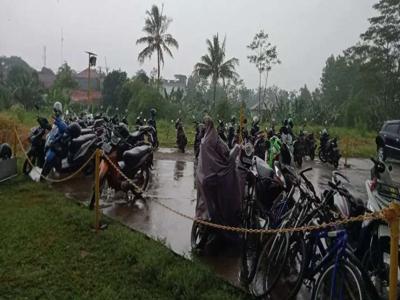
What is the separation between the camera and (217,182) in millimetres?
4527

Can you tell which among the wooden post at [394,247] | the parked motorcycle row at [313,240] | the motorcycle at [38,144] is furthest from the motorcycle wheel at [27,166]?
the wooden post at [394,247]

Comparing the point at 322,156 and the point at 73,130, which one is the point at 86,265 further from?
the point at 322,156

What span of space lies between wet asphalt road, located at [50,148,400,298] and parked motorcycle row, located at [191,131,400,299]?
0.21m

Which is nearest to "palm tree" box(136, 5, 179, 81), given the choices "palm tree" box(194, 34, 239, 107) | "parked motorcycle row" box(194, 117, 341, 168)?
"palm tree" box(194, 34, 239, 107)

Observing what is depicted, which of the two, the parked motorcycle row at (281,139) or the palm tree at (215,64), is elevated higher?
the palm tree at (215,64)

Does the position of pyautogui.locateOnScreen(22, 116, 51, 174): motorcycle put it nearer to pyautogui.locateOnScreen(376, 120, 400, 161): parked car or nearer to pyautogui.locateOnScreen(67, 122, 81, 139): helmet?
pyautogui.locateOnScreen(67, 122, 81, 139): helmet

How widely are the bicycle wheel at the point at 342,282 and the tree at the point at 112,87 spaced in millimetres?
32357

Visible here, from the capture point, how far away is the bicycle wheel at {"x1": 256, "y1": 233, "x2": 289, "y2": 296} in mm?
3693

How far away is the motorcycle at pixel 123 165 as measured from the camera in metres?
6.57

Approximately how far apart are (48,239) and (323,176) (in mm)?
8193

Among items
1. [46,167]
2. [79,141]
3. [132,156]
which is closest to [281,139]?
[132,156]

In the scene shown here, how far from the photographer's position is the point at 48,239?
16.3 ft

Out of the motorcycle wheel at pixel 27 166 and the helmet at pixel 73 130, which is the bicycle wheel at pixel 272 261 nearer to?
the helmet at pixel 73 130

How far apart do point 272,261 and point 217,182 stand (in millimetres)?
1054
